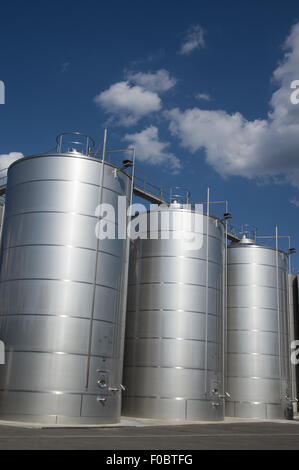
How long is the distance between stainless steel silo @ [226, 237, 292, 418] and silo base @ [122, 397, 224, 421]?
605cm

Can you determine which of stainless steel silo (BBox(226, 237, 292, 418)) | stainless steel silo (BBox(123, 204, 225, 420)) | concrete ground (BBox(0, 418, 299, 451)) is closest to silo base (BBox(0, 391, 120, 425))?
concrete ground (BBox(0, 418, 299, 451))

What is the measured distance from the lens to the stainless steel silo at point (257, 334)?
30.1 m

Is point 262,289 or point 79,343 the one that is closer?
point 79,343

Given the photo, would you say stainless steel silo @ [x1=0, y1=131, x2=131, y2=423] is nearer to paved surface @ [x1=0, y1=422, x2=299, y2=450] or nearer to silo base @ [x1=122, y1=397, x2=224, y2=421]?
paved surface @ [x1=0, y1=422, x2=299, y2=450]

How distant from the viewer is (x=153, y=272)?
25781 mm

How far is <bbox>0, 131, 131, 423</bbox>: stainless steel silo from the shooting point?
1838 centimetres

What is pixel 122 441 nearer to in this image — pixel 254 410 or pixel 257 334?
pixel 254 410

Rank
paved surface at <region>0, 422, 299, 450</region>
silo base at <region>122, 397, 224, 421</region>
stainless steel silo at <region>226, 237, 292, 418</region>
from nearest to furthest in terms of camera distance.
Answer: paved surface at <region>0, 422, 299, 450</region>, silo base at <region>122, 397, 224, 421</region>, stainless steel silo at <region>226, 237, 292, 418</region>

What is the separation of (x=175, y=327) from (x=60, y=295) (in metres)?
7.44

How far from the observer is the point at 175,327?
24.6m

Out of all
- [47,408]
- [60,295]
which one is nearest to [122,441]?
[47,408]
